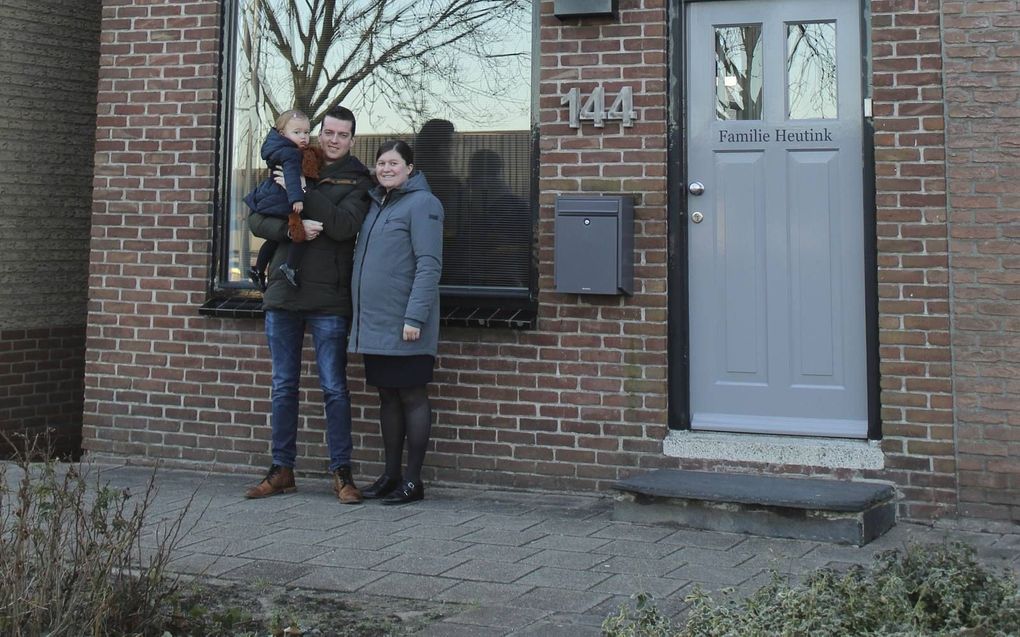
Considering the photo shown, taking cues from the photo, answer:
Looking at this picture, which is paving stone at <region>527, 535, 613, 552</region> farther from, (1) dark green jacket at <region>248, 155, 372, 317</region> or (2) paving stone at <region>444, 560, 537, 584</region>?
(1) dark green jacket at <region>248, 155, 372, 317</region>

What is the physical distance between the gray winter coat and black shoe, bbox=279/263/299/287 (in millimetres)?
328

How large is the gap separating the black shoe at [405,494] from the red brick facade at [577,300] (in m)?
0.51

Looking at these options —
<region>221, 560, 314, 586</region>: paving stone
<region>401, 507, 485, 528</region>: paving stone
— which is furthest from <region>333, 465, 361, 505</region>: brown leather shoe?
<region>221, 560, 314, 586</region>: paving stone

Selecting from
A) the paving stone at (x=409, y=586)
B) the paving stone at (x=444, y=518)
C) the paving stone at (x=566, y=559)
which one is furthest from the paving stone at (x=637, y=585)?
the paving stone at (x=444, y=518)

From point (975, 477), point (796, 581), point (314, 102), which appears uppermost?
point (314, 102)

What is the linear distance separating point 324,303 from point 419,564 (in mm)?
1886

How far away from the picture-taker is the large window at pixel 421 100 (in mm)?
6332

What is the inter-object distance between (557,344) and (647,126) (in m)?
1.33

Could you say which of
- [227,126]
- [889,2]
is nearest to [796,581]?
[889,2]

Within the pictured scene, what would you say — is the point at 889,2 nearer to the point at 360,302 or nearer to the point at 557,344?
the point at 557,344

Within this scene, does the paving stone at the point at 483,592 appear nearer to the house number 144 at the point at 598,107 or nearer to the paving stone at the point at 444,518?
the paving stone at the point at 444,518

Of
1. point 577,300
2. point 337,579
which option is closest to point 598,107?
point 577,300

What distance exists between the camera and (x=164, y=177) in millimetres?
6938

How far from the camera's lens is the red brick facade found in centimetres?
530
